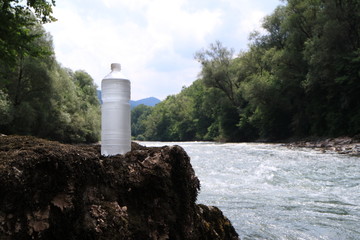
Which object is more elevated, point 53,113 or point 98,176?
point 53,113

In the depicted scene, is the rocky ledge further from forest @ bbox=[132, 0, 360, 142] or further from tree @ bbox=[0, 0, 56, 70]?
forest @ bbox=[132, 0, 360, 142]

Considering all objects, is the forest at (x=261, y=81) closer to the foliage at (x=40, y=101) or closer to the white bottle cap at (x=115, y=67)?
the foliage at (x=40, y=101)

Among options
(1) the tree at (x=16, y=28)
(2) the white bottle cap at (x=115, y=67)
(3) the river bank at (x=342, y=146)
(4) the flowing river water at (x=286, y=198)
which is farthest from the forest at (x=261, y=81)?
(2) the white bottle cap at (x=115, y=67)

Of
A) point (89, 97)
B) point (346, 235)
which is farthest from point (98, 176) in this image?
point (89, 97)

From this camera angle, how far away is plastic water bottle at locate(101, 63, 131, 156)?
7.73ft

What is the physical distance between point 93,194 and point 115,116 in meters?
0.59

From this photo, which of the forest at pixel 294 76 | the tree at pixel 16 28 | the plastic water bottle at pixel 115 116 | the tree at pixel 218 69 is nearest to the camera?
the plastic water bottle at pixel 115 116

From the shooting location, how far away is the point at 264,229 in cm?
543

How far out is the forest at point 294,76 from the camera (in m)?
27.5

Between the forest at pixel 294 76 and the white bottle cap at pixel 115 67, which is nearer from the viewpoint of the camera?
the white bottle cap at pixel 115 67

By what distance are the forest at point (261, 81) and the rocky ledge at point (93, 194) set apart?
395 inches

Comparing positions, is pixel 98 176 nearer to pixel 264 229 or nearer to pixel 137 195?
pixel 137 195

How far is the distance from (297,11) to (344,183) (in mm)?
27338

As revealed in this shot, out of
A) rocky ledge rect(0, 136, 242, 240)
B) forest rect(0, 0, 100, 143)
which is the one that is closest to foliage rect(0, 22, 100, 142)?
forest rect(0, 0, 100, 143)
